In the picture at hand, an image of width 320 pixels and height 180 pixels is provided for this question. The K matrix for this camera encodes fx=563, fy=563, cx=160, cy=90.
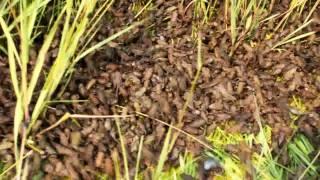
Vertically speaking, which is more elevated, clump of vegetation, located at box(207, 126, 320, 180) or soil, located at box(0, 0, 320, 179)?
soil, located at box(0, 0, 320, 179)

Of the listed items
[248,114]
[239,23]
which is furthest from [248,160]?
[239,23]


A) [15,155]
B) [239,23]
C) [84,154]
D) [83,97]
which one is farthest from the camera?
[239,23]

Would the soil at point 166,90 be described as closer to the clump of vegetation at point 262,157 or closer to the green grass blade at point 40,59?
the clump of vegetation at point 262,157

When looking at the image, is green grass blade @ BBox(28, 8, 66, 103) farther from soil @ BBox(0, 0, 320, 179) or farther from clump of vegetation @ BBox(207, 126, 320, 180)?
clump of vegetation @ BBox(207, 126, 320, 180)

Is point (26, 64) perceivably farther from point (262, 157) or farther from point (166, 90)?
point (262, 157)

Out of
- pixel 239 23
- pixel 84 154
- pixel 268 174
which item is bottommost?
pixel 268 174

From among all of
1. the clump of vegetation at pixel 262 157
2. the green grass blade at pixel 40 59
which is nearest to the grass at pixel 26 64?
the green grass blade at pixel 40 59

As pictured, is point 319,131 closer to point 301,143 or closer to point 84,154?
point 301,143

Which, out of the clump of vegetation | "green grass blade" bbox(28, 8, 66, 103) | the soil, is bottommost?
the clump of vegetation

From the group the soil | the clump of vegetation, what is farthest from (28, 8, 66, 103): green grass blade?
the clump of vegetation

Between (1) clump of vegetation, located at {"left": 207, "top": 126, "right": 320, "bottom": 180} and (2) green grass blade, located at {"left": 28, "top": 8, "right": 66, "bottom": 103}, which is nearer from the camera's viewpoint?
(2) green grass blade, located at {"left": 28, "top": 8, "right": 66, "bottom": 103}
